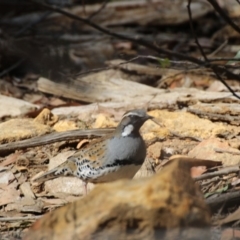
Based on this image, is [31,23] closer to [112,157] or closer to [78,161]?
[78,161]

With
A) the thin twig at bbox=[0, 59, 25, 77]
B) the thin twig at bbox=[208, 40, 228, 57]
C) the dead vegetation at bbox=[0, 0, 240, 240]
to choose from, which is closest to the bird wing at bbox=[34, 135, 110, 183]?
the dead vegetation at bbox=[0, 0, 240, 240]

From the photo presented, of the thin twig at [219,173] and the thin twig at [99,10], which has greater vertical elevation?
the thin twig at [219,173]

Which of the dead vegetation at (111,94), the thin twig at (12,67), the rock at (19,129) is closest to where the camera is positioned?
the dead vegetation at (111,94)

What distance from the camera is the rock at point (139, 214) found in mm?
4336

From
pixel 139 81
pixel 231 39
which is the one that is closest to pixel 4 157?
pixel 139 81

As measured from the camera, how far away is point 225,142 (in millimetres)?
7324

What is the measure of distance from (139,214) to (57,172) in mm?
2651

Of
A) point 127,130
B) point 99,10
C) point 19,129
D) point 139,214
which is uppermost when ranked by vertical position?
point 139,214

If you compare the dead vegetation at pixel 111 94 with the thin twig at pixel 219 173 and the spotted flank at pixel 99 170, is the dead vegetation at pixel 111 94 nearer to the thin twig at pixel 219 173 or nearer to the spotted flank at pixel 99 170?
the thin twig at pixel 219 173

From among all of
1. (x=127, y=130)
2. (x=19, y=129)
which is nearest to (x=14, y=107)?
(x=19, y=129)

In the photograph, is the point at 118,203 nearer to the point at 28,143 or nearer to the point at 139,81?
the point at 28,143

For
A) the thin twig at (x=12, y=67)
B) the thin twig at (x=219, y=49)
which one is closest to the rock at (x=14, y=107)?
the thin twig at (x=12, y=67)

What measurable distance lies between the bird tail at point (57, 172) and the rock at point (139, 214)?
229 cm

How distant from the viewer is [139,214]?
4328 millimetres
